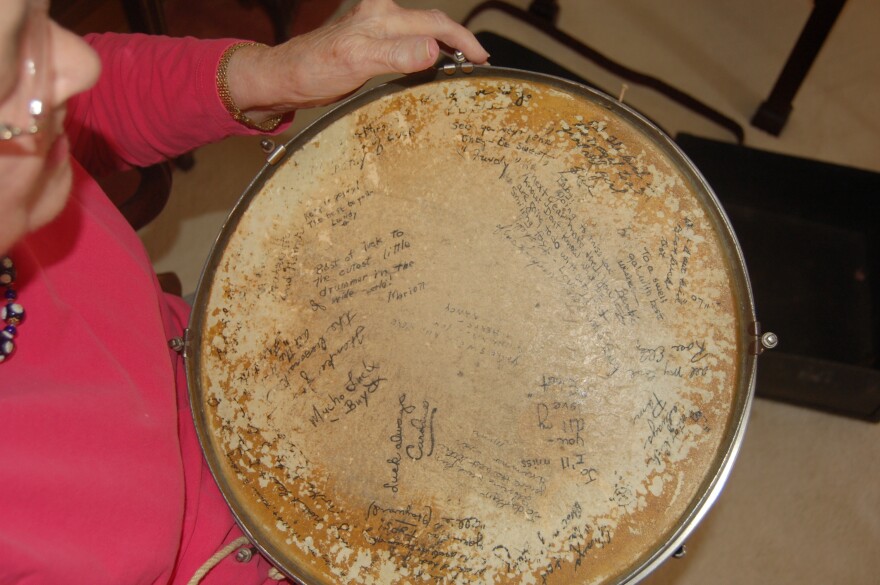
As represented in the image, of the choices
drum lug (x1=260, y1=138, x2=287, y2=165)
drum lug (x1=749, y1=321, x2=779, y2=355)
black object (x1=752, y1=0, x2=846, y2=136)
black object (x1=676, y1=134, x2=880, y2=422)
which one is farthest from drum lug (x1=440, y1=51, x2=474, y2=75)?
black object (x1=752, y1=0, x2=846, y2=136)

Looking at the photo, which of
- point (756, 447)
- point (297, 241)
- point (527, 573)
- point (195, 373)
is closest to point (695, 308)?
point (527, 573)

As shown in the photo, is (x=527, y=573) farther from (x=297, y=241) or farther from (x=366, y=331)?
(x=297, y=241)

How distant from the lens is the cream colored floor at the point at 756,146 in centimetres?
133

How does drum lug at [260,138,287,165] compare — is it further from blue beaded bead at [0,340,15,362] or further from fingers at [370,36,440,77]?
blue beaded bead at [0,340,15,362]

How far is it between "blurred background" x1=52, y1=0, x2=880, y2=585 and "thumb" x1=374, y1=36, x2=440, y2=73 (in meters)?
0.58

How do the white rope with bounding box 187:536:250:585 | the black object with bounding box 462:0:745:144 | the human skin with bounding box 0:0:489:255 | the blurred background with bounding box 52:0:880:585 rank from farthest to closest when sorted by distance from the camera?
1. the black object with bounding box 462:0:745:144
2. the blurred background with bounding box 52:0:880:585
3. the white rope with bounding box 187:536:250:585
4. the human skin with bounding box 0:0:489:255

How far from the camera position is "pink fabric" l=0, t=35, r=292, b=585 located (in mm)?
615

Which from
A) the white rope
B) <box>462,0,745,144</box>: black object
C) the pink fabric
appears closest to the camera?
the pink fabric

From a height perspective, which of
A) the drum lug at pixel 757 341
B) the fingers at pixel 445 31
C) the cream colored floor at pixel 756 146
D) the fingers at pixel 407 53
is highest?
the fingers at pixel 445 31

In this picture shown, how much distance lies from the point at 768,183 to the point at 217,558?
4.16ft

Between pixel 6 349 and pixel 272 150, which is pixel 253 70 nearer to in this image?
pixel 272 150

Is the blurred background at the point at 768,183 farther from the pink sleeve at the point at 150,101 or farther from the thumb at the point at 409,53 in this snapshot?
the thumb at the point at 409,53

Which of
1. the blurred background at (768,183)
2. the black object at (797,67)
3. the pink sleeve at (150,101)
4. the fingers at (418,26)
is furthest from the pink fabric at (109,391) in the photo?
the black object at (797,67)

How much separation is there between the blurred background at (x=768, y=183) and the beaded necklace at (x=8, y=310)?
757 millimetres
